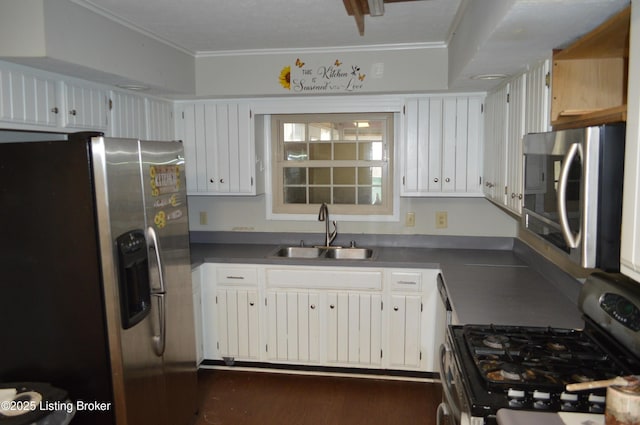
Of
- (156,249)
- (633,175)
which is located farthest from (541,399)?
(156,249)

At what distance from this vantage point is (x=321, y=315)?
3.36 metres

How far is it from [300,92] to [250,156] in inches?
24.6

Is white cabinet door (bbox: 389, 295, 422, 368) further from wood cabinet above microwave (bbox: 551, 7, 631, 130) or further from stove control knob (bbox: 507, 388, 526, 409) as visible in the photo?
stove control knob (bbox: 507, 388, 526, 409)

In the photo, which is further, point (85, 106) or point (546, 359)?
point (85, 106)

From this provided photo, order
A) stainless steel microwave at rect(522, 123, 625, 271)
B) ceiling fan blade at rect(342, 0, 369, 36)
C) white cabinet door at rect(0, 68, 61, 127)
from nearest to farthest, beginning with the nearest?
1. stainless steel microwave at rect(522, 123, 625, 271)
2. ceiling fan blade at rect(342, 0, 369, 36)
3. white cabinet door at rect(0, 68, 61, 127)

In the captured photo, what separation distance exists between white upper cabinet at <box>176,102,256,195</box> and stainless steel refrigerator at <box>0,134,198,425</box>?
140cm

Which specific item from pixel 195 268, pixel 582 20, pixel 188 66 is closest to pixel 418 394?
pixel 195 268

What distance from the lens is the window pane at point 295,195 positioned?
399 cm

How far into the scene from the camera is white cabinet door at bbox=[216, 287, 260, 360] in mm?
3447

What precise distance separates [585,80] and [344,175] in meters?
2.22

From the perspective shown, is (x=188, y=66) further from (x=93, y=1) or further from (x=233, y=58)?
(x=93, y=1)

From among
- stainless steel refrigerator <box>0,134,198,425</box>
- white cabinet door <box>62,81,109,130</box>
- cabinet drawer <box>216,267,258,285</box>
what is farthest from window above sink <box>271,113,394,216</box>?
stainless steel refrigerator <box>0,134,198,425</box>

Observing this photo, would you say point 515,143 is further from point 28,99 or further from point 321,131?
point 28,99

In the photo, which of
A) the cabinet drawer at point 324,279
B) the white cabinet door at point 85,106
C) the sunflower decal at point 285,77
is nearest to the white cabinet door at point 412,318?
the cabinet drawer at point 324,279
